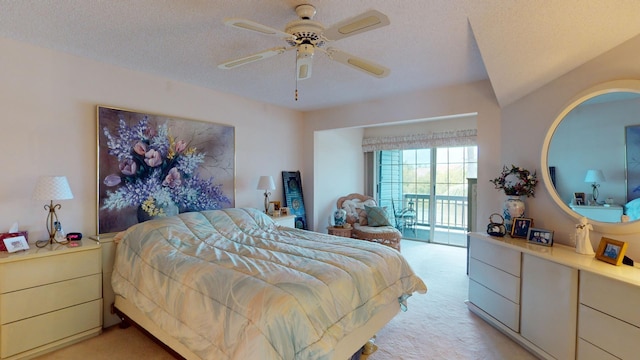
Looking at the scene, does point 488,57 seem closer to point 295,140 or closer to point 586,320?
point 586,320

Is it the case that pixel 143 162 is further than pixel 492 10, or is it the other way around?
pixel 143 162

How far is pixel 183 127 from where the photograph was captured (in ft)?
11.0

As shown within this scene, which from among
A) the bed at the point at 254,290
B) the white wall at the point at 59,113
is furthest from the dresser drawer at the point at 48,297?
the white wall at the point at 59,113

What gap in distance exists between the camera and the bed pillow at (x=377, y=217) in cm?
483

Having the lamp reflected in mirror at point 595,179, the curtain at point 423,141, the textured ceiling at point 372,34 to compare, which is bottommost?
the lamp reflected in mirror at point 595,179

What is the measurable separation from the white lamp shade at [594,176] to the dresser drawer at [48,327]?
13.6 feet

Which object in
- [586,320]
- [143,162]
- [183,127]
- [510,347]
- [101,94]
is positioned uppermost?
[101,94]

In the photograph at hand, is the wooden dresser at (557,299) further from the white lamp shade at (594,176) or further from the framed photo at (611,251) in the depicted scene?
the white lamp shade at (594,176)

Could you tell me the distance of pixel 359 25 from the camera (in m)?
1.52

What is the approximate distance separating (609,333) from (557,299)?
0.32m

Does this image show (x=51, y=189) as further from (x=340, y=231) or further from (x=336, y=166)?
(x=336, y=166)

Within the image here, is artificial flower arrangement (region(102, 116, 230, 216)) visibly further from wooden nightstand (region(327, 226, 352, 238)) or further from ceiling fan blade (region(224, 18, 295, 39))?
ceiling fan blade (region(224, 18, 295, 39))

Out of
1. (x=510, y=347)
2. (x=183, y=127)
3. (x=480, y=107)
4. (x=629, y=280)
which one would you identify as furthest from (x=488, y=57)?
(x=183, y=127)

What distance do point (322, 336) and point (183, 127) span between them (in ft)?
9.36
